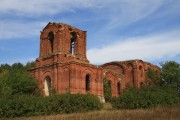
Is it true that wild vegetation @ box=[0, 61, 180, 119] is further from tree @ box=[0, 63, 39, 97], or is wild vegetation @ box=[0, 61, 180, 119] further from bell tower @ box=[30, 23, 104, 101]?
bell tower @ box=[30, 23, 104, 101]

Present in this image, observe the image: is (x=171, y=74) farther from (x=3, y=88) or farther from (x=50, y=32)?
(x=3, y=88)

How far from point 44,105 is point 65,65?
9.57 meters

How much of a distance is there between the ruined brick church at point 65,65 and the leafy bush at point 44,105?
Result: 700 cm

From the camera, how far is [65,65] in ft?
93.0

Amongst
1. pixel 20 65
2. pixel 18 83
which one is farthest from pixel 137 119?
pixel 20 65

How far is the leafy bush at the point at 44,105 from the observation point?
19000 mm

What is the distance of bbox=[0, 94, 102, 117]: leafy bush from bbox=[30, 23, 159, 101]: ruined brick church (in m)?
7.00

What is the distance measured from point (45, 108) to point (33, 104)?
2.94 ft

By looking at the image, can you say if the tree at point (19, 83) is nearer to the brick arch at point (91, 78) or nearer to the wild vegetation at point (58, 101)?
the wild vegetation at point (58, 101)

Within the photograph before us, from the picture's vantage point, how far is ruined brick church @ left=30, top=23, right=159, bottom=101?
91.9 ft

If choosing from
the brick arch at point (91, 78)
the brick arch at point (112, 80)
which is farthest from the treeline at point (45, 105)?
the brick arch at point (112, 80)

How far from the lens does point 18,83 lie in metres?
28.7

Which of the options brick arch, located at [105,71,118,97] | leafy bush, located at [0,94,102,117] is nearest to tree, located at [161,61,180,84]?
brick arch, located at [105,71,118,97]

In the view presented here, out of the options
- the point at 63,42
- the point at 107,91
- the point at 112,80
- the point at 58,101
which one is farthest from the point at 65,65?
the point at 112,80
